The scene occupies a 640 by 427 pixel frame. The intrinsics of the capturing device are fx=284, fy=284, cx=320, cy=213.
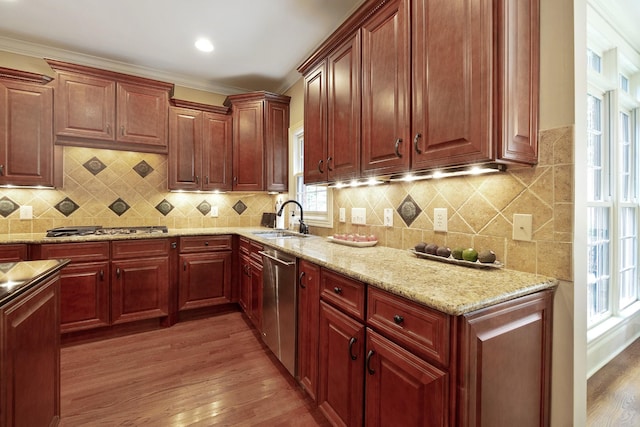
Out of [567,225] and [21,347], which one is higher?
[567,225]

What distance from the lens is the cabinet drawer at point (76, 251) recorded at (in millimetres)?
2340

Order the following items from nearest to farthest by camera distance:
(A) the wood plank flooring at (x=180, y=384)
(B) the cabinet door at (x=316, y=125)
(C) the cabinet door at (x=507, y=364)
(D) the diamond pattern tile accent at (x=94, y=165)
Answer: (C) the cabinet door at (x=507, y=364) → (A) the wood plank flooring at (x=180, y=384) → (B) the cabinet door at (x=316, y=125) → (D) the diamond pattern tile accent at (x=94, y=165)

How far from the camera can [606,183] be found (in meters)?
2.34

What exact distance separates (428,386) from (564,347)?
0.68m

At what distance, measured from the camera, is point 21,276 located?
3.73 ft

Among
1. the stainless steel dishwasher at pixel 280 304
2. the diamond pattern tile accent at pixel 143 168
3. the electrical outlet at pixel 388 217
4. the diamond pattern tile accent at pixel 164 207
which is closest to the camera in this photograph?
the stainless steel dishwasher at pixel 280 304

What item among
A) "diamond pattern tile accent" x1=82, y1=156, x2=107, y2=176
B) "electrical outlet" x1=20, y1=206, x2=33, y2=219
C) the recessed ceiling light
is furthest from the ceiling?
"electrical outlet" x1=20, y1=206, x2=33, y2=219

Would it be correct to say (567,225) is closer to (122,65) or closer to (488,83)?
(488,83)

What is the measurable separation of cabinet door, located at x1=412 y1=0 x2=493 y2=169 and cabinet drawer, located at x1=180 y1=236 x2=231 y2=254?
2.34 meters

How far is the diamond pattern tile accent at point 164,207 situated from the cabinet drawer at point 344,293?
2607 mm

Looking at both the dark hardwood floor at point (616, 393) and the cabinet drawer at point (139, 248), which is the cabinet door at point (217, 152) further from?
the dark hardwood floor at point (616, 393)

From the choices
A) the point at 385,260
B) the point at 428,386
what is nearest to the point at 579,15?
the point at 385,260

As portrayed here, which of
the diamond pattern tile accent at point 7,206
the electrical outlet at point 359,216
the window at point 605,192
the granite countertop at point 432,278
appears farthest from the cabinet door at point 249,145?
the window at point 605,192

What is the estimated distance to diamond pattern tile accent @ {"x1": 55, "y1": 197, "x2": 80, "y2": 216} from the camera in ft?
9.52
